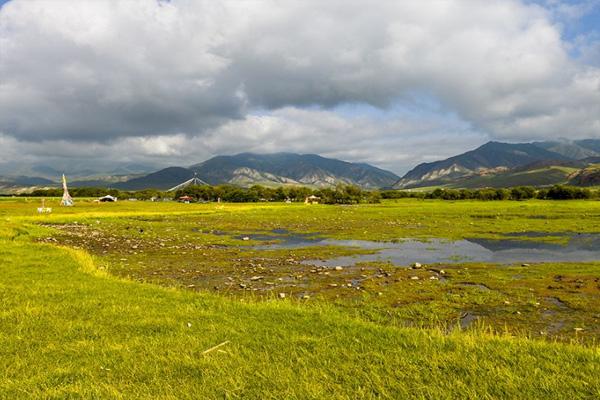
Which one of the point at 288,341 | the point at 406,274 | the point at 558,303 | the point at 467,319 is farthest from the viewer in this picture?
the point at 406,274

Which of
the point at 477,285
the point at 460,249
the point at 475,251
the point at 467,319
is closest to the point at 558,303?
the point at 477,285

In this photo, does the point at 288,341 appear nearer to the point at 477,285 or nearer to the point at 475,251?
the point at 477,285

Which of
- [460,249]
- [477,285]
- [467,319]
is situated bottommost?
[460,249]

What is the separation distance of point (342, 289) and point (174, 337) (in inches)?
495

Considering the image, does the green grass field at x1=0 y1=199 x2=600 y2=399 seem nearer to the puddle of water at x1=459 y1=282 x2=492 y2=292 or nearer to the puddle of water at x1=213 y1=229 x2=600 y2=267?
the puddle of water at x1=459 y1=282 x2=492 y2=292

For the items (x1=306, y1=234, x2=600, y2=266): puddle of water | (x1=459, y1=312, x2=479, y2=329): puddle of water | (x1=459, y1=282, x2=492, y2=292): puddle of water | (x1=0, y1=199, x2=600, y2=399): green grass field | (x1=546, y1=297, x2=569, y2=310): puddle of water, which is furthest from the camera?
(x1=306, y1=234, x2=600, y2=266): puddle of water

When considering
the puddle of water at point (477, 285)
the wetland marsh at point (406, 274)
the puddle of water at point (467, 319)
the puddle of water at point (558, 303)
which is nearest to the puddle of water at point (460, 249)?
the wetland marsh at point (406, 274)

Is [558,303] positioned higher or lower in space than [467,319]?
lower

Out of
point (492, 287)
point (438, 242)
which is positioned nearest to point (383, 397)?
point (492, 287)

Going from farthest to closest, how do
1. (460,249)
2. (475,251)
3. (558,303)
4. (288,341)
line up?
(460,249)
(475,251)
(558,303)
(288,341)

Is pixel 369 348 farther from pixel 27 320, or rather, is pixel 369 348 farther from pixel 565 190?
pixel 565 190

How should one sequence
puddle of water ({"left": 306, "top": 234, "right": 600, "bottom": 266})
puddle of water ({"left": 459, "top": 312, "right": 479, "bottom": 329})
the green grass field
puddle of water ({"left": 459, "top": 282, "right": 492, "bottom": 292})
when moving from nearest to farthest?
the green grass field < puddle of water ({"left": 459, "top": 312, "right": 479, "bottom": 329}) < puddle of water ({"left": 459, "top": 282, "right": 492, "bottom": 292}) < puddle of water ({"left": 306, "top": 234, "right": 600, "bottom": 266})

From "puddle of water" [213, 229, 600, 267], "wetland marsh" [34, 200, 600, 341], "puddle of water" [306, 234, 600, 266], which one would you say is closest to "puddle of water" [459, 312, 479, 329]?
"wetland marsh" [34, 200, 600, 341]

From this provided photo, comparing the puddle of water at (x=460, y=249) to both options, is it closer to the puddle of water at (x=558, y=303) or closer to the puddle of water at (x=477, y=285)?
the puddle of water at (x=477, y=285)
